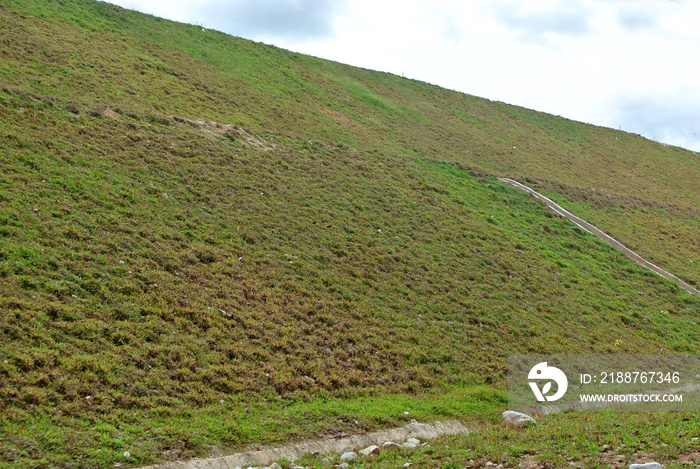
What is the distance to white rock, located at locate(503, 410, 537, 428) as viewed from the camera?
9.88 meters

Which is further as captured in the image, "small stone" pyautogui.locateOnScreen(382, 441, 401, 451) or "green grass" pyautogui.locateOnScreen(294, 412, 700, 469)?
"small stone" pyautogui.locateOnScreen(382, 441, 401, 451)

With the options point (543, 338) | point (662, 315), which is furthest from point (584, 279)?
point (543, 338)

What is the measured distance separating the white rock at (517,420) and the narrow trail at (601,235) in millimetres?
16653

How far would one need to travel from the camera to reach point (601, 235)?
87.9 ft

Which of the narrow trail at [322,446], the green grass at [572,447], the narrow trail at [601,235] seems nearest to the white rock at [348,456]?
the green grass at [572,447]

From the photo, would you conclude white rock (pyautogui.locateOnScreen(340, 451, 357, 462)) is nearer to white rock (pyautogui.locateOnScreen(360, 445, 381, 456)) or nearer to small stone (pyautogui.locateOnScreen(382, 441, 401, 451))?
white rock (pyautogui.locateOnScreen(360, 445, 381, 456))

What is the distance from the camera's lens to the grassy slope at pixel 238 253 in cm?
897

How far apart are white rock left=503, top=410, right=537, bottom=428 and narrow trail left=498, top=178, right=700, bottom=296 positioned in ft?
54.6

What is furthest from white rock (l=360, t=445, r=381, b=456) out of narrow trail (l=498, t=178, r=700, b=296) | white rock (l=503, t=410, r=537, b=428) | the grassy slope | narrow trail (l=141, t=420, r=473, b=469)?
narrow trail (l=498, t=178, r=700, b=296)

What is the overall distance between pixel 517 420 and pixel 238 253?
7.79 meters

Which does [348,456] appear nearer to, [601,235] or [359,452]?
[359,452]

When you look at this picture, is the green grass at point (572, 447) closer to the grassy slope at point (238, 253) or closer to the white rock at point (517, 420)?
the white rock at point (517, 420)

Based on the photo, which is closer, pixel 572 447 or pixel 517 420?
pixel 572 447

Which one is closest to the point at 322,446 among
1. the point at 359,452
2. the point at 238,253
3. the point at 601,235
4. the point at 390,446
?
the point at 359,452
